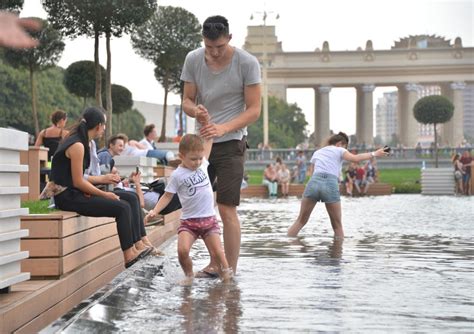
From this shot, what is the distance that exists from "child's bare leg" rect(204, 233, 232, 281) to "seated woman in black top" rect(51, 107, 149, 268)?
64cm

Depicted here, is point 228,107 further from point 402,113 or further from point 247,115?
point 402,113

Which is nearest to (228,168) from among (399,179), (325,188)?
(325,188)

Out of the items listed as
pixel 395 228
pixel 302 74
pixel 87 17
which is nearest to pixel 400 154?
pixel 302 74

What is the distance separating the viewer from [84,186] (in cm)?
773

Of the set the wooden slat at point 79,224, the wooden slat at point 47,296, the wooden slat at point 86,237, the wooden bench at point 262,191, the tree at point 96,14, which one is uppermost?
the tree at point 96,14

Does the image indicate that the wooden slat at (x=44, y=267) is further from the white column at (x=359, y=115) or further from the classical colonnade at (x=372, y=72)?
the white column at (x=359, y=115)

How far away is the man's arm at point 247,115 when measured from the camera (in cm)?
768

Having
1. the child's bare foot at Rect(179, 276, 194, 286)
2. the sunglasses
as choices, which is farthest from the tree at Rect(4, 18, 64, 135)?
the child's bare foot at Rect(179, 276, 194, 286)

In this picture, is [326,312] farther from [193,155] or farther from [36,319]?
[193,155]

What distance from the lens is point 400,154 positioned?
75.6 meters

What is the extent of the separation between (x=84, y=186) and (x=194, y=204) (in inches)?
30.7

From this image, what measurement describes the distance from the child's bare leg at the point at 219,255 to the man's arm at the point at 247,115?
2.36 feet

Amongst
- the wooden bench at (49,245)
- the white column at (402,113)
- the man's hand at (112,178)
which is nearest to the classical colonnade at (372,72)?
the white column at (402,113)

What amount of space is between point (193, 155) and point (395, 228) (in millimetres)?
8919
